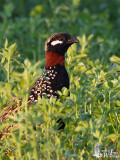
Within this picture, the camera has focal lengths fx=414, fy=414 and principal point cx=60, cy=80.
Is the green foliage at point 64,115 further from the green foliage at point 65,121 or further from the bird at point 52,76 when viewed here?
the bird at point 52,76

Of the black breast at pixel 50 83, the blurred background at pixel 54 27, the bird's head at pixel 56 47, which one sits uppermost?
the blurred background at pixel 54 27

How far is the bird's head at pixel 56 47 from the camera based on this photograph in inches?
177

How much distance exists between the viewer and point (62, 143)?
3.56 m

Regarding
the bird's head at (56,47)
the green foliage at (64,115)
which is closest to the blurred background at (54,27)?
the bird's head at (56,47)

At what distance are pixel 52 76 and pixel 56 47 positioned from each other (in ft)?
1.33

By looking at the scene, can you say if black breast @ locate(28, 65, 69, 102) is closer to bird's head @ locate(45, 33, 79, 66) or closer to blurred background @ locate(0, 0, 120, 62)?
bird's head @ locate(45, 33, 79, 66)

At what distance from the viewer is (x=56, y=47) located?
4.55m

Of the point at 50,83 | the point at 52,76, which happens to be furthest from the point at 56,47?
the point at 50,83

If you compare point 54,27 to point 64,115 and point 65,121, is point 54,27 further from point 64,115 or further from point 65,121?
point 64,115

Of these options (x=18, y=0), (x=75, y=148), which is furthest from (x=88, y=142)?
(x=18, y=0)

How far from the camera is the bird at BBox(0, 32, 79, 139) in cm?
416

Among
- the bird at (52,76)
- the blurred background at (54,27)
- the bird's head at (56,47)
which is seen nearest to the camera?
the bird at (52,76)

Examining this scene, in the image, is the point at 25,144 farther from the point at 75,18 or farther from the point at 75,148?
the point at 75,18

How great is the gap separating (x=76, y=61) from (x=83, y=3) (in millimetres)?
5563
